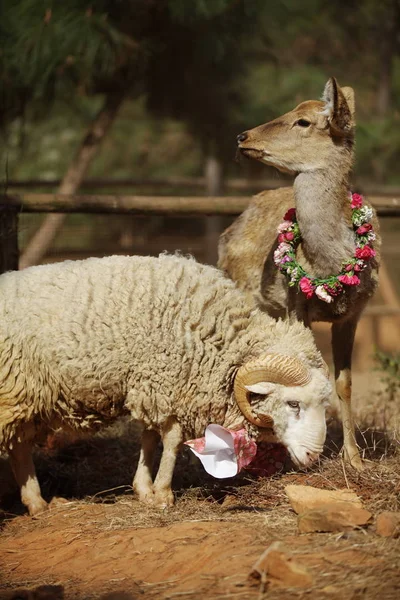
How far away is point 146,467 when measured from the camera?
200 inches

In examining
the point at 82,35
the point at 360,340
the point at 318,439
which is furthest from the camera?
the point at 360,340

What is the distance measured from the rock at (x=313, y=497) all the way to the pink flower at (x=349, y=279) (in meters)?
1.35

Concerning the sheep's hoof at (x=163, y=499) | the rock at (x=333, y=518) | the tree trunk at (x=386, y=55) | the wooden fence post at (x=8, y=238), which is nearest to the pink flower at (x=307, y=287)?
the sheep's hoof at (x=163, y=499)

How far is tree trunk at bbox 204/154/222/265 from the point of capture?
1136cm

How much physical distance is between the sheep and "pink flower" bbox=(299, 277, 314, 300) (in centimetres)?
33

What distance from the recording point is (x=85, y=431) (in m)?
4.91

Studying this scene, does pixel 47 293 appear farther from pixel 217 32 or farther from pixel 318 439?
pixel 217 32

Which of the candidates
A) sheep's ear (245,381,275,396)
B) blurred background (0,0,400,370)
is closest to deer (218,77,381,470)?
blurred background (0,0,400,370)

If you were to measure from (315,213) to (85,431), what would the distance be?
1914mm

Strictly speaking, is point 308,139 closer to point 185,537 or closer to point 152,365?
point 152,365

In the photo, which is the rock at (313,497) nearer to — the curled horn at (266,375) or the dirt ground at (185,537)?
the dirt ground at (185,537)

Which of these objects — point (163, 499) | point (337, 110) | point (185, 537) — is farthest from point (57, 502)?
point (337, 110)

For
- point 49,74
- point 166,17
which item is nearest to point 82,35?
point 49,74

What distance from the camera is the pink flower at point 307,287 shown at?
16.8 ft
